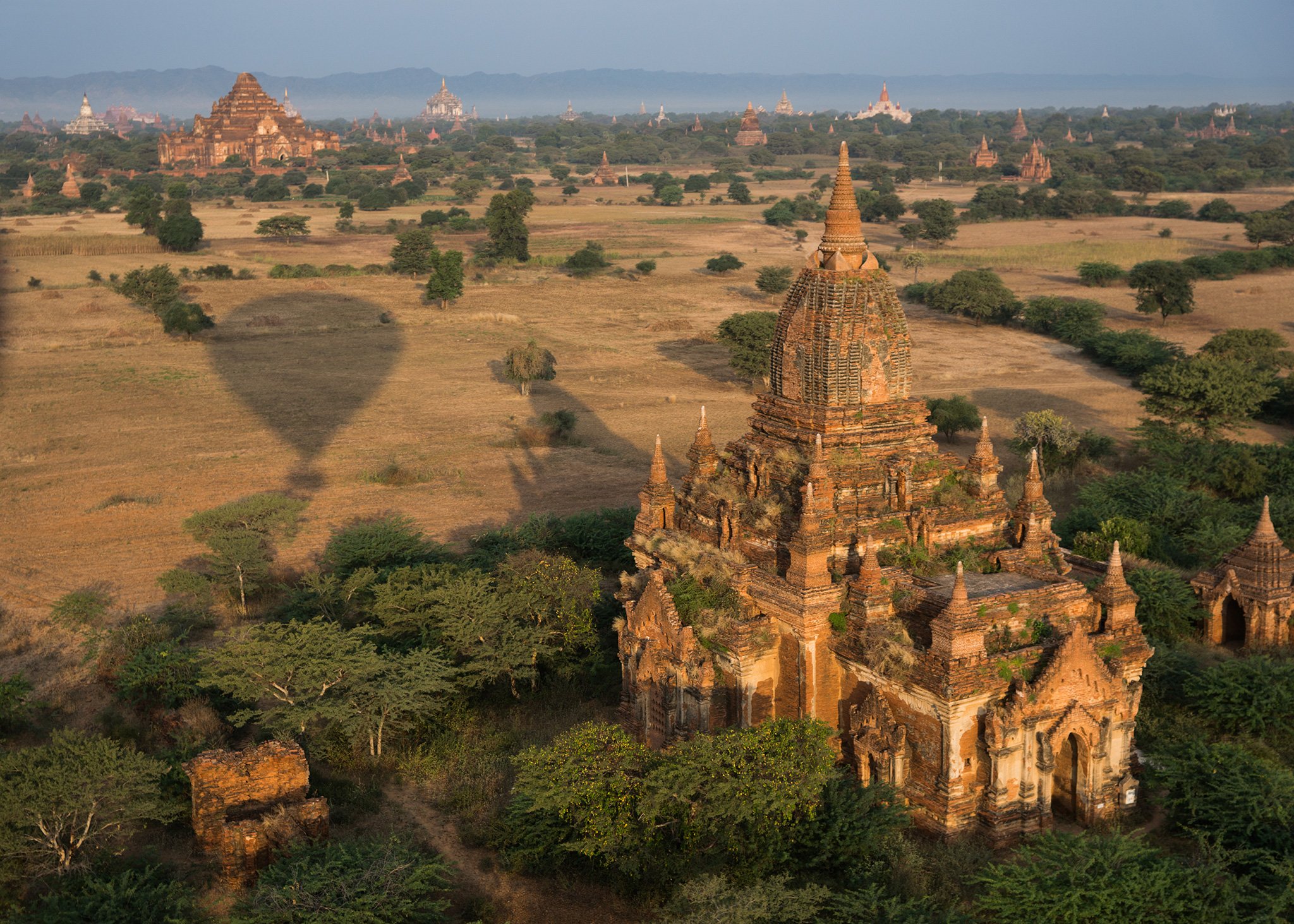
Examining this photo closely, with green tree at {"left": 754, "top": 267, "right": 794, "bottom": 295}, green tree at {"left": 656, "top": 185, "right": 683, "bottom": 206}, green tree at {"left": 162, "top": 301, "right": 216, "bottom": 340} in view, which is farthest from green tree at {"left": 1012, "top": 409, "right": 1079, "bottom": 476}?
green tree at {"left": 656, "top": 185, "right": 683, "bottom": 206}

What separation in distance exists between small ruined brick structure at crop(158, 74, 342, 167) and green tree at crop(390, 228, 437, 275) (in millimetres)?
98793

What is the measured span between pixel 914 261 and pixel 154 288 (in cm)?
4699

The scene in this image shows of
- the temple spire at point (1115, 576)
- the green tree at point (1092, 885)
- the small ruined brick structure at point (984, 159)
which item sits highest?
the small ruined brick structure at point (984, 159)

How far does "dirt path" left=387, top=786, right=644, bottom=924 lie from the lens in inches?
607

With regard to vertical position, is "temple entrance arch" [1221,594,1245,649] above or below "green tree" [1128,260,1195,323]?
below

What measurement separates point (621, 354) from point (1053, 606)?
1735 inches

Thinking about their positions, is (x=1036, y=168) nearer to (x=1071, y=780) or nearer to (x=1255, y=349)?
(x=1255, y=349)

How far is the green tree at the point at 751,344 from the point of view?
52.0 metres

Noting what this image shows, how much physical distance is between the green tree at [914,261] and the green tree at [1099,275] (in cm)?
1032

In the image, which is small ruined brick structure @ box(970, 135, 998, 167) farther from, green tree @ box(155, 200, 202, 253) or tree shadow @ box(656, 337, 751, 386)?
tree shadow @ box(656, 337, 751, 386)

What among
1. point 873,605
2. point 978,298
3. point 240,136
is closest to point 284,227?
point 978,298

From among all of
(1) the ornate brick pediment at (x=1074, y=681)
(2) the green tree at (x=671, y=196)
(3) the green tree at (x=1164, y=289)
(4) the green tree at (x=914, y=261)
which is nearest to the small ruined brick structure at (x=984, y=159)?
(2) the green tree at (x=671, y=196)

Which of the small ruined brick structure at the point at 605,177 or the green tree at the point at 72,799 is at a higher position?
the small ruined brick structure at the point at 605,177

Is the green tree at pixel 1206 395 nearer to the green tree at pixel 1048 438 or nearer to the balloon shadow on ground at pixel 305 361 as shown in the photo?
the green tree at pixel 1048 438
